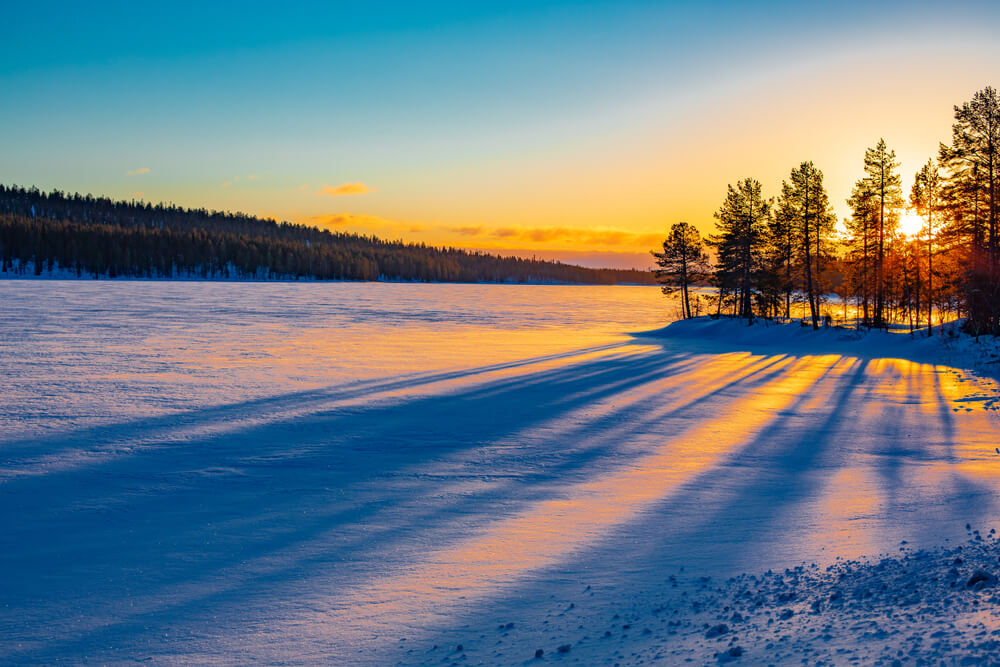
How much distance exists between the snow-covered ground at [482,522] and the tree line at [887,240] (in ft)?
68.6

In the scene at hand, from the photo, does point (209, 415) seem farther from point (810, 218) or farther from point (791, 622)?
point (810, 218)

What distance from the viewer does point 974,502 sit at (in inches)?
273

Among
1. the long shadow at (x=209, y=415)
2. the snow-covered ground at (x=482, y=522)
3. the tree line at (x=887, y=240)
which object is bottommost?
the snow-covered ground at (x=482, y=522)

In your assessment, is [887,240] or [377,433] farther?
[887,240]

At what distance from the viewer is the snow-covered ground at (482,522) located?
414 centimetres

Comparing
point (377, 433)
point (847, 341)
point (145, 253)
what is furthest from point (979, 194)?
point (145, 253)

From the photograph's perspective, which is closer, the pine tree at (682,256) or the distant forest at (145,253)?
the pine tree at (682,256)

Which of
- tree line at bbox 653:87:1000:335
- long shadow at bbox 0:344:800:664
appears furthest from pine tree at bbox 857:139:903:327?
long shadow at bbox 0:344:800:664

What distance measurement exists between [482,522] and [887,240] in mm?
55101

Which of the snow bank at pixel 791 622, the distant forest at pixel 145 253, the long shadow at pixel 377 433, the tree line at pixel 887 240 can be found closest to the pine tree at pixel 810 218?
the tree line at pixel 887 240

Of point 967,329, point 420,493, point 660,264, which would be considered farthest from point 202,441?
point 660,264

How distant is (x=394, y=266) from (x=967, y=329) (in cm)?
17068

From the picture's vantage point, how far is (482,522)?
6.70 m

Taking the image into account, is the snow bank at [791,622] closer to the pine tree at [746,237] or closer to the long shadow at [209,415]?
the long shadow at [209,415]
